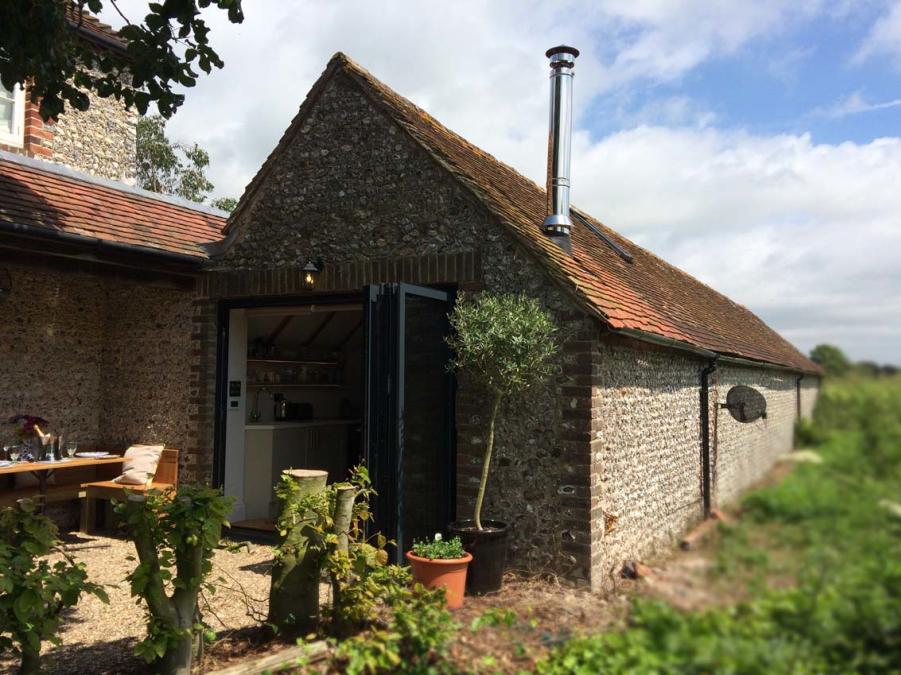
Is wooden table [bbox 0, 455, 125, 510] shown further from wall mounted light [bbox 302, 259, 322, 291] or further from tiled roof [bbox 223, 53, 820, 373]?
tiled roof [bbox 223, 53, 820, 373]

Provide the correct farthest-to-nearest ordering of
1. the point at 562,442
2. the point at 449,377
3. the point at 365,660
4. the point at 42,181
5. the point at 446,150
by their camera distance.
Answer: the point at 42,181, the point at 446,150, the point at 449,377, the point at 562,442, the point at 365,660

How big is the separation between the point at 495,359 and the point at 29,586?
3351mm

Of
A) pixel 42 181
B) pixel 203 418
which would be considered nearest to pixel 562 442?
pixel 203 418

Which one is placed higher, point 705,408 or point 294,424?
point 705,408

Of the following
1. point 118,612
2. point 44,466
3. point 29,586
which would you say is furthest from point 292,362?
point 29,586

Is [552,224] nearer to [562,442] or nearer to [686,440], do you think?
[562,442]

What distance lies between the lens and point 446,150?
7.03 m

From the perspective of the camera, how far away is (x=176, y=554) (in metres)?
4.09

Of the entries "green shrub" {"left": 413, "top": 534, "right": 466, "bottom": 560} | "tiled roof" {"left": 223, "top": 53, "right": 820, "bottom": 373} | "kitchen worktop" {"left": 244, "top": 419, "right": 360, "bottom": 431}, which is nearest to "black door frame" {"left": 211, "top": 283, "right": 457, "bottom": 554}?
"green shrub" {"left": 413, "top": 534, "right": 466, "bottom": 560}

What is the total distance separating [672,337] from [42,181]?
6950 millimetres

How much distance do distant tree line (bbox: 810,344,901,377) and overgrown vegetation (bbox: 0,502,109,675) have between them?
146 inches

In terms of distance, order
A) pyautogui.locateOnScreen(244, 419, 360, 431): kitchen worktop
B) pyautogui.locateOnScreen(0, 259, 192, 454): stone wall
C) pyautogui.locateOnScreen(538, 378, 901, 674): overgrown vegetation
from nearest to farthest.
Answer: pyautogui.locateOnScreen(538, 378, 901, 674): overgrown vegetation → pyautogui.locateOnScreen(0, 259, 192, 454): stone wall → pyautogui.locateOnScreen(244, 419, 360, 431): kitchen worktop

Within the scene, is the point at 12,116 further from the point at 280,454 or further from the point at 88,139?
the point at 280,454

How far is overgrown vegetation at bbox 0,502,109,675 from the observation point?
3695 mm
